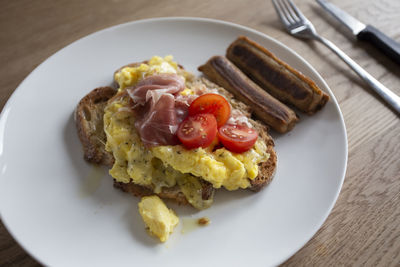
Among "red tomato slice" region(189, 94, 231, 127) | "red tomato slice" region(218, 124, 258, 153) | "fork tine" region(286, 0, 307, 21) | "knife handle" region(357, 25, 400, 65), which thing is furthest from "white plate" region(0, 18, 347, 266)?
"knife handle" region(357, 25, 400, 65)

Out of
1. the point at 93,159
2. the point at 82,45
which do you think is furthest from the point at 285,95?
the point at 82,45

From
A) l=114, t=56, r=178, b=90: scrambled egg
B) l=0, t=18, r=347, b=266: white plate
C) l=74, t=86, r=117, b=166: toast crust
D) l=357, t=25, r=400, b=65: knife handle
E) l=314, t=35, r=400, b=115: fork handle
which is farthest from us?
l=357, t=25, r=400, b=65: knife handle

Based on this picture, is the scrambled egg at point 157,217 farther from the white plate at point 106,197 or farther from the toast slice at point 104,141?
the toast slice at point 104,141

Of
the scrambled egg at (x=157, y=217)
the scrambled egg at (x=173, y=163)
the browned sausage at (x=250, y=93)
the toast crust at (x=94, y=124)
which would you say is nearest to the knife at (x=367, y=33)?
the browned sausage at (x=250, y=93)

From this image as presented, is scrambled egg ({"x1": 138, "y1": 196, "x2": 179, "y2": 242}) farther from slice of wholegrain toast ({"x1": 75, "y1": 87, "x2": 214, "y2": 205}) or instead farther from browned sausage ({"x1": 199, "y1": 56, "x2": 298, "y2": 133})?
browned sausage ({"x1": 199, "y1": 56, "x2": 298, "y2": 133})

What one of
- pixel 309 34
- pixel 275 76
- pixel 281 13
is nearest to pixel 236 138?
pixel 275 76

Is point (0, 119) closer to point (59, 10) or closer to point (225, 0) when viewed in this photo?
point (59, 10)
